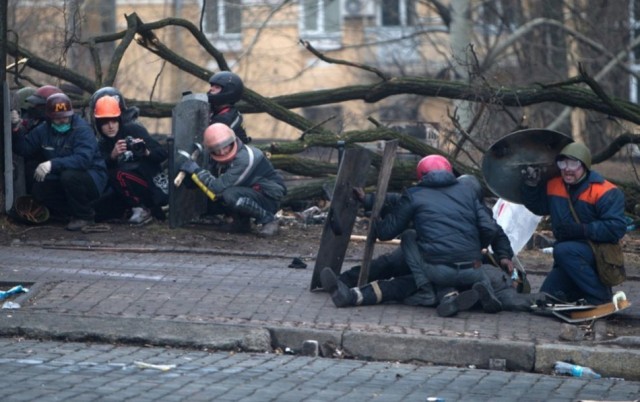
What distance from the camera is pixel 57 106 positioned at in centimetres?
1173

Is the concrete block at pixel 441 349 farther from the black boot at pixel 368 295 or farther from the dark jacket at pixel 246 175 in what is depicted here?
the dark jacket at pixel 246 175

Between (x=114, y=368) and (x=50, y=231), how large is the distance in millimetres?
5032

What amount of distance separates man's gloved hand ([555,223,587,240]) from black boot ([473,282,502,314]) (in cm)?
68

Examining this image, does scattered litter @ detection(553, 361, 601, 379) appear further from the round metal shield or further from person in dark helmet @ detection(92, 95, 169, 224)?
person in dark helmet @ detection(92, 95, 169, 224)

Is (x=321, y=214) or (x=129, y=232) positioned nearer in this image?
(x=129, y=232)

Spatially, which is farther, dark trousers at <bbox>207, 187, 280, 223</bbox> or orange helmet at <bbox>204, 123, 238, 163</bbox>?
dark trousers at <bbox>207, 187, 280, 223</bbox>

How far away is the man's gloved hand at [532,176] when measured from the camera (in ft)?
30.7

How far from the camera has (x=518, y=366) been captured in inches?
314

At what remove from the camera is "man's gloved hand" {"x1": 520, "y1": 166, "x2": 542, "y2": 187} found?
30.7 ft

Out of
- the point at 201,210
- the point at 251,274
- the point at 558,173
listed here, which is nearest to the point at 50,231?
the point at 201,210

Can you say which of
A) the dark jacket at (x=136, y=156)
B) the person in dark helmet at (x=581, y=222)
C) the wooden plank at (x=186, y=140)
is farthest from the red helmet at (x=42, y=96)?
the person in dark helmet at (x=581, y=222)

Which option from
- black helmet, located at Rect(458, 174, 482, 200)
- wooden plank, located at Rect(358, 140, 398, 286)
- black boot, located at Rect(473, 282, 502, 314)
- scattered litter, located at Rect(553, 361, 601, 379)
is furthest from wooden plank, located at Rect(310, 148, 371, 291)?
scattered litter, located at Rect(553, 361, 601, 379)

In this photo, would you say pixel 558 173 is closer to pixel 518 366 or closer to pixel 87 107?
pixel 518 366

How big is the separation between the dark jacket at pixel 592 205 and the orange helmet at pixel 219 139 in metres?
3.31
